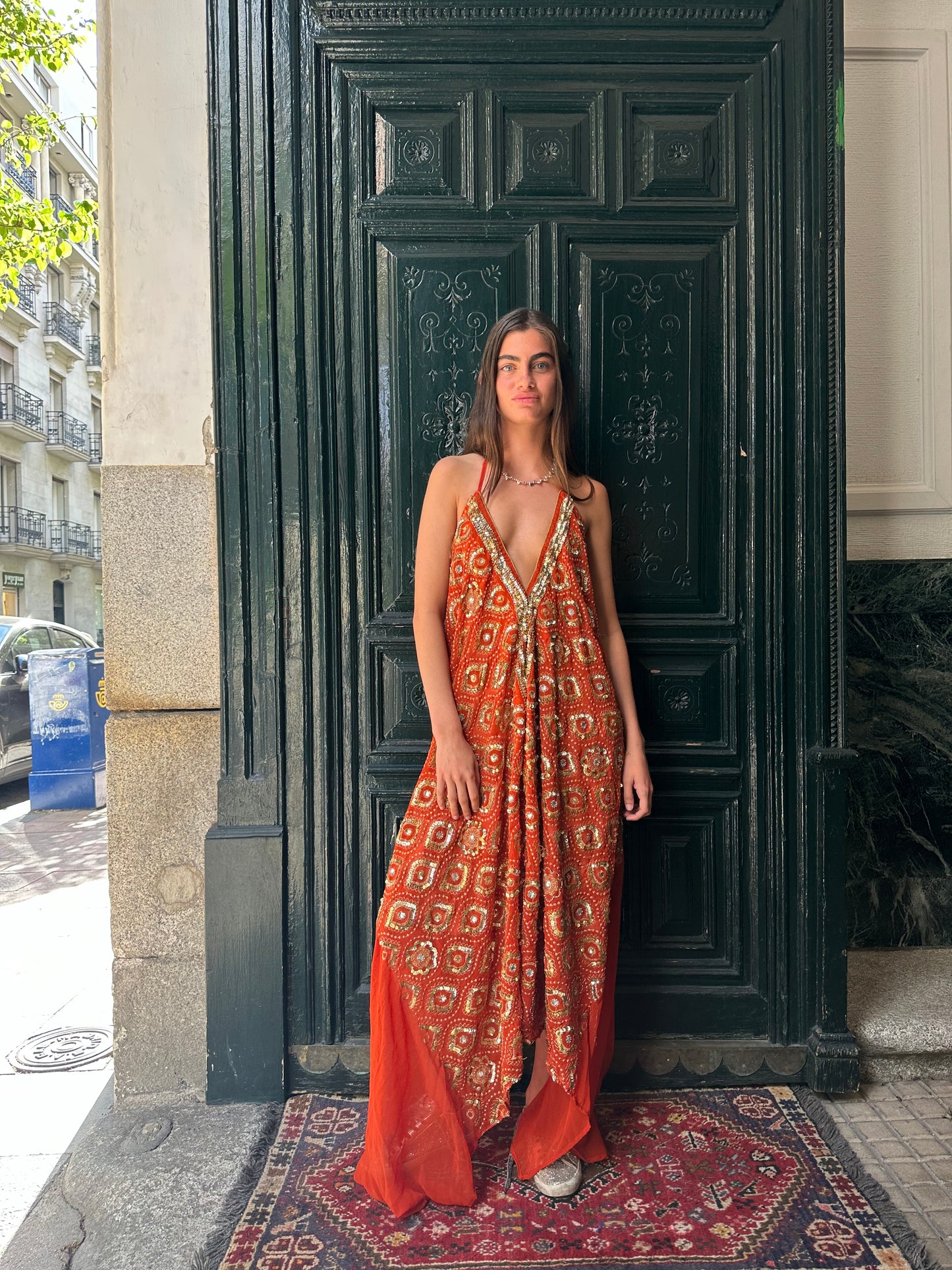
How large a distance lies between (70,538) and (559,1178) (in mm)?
30986

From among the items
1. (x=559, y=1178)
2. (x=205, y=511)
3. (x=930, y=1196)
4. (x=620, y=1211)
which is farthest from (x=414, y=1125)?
(x=205, y=511)

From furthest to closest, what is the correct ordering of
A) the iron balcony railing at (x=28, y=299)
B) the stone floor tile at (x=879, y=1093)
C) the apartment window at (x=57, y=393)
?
the apartment window at (x=57, y=393)
the iron balcony railing at (x=28, y=299)
the stone floor tile at (x=879, y=1093)

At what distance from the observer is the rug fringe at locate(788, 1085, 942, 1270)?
2.01 metres

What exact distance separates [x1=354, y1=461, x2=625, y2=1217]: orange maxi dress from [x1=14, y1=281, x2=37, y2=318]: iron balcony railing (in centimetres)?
2701

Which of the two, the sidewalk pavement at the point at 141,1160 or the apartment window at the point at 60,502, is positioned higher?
the apartment window at the point at 60,502

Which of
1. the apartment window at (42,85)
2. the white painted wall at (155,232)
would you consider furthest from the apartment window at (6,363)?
the white painted wall at (155,232)

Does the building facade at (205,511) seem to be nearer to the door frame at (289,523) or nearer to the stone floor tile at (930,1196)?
the door frame at (289,523)

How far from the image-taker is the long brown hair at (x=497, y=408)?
235 centimetres

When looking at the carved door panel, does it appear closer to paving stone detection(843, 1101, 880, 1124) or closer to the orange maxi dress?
paving stone detection(843, 1101, 880, 1124)

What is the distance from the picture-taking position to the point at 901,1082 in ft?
9.18

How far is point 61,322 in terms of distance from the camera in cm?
2778

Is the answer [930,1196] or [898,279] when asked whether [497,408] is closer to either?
[898,279]

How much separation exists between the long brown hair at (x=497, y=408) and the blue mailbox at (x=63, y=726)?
6.15 m

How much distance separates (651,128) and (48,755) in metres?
6.98
